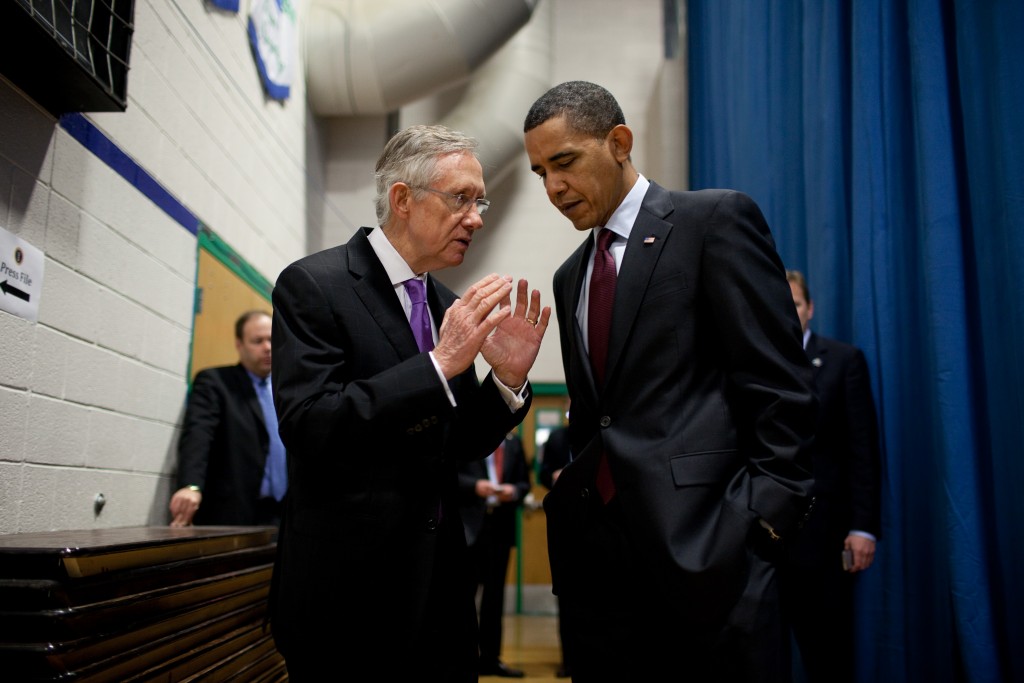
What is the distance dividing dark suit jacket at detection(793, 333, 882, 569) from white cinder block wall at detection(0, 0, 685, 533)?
2.31m

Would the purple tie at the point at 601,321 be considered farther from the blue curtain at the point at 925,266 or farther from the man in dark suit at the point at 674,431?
the blue curtain at the point at 925,266

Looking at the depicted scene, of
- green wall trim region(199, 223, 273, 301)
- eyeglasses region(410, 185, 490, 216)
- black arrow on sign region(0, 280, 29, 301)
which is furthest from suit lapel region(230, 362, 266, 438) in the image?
eyeglasses region(410, 185, 490, 216)

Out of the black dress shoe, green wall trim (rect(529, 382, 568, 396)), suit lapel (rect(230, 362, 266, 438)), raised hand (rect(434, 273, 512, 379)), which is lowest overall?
the black dress shoe

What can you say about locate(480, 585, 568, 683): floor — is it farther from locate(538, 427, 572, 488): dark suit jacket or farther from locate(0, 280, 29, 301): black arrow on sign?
locate(0, 280, 29, 301): black arrow on sign

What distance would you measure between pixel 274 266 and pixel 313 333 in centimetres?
386

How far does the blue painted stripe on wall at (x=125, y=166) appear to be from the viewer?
8.43 feet

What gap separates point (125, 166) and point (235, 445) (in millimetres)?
1162

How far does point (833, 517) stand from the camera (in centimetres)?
269

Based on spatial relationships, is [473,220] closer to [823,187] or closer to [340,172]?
[823,187]

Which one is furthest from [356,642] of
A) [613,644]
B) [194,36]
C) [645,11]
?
[645,11]

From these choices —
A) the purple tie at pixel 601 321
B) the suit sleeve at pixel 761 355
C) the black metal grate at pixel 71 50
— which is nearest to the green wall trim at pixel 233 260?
the black metal grate at pixel 71 50

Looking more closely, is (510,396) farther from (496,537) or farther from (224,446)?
(496,537)

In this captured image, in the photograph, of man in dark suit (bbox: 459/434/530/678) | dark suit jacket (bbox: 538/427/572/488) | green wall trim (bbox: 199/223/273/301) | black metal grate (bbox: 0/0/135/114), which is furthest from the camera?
dark suit jacket (bbox: 538/427/572/488)

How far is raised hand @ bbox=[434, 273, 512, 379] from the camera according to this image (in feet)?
4.68
